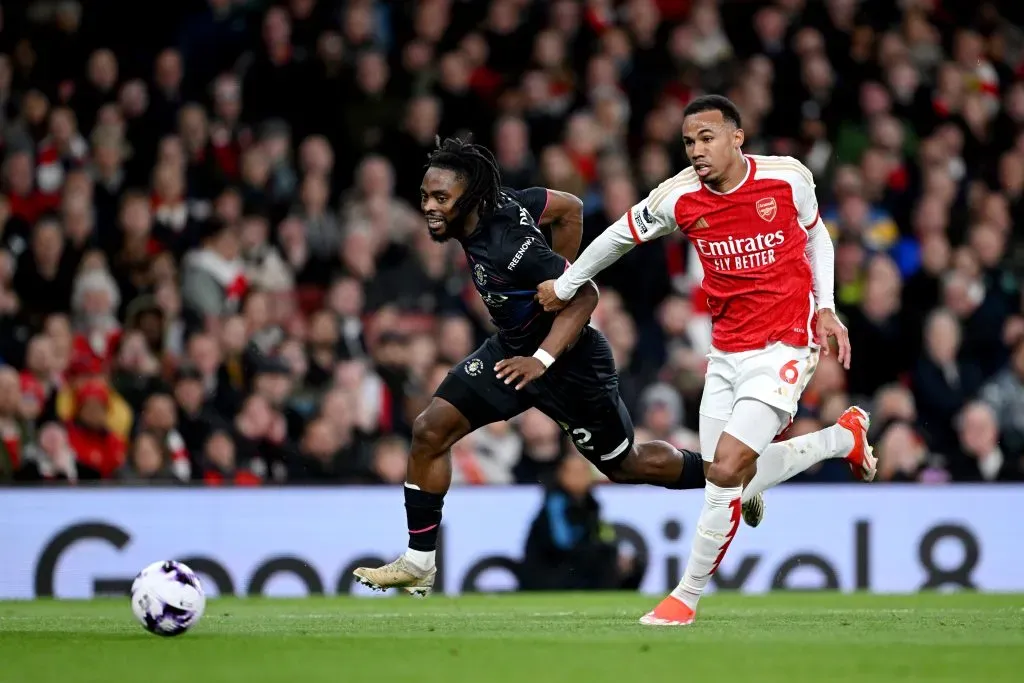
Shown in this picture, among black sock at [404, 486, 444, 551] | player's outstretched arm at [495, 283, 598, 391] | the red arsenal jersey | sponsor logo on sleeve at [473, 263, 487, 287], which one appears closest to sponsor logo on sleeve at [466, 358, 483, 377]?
player's outstretched arm at [495, 283, 598, 391]

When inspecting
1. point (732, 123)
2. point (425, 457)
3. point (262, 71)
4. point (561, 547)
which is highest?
point (262, 71)

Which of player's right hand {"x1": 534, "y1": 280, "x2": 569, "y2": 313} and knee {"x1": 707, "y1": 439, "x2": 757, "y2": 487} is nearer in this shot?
knee {"x1": 707, "y1": 439, "x2": 757, "y2": 487}

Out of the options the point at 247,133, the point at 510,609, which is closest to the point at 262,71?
the point at 247,133

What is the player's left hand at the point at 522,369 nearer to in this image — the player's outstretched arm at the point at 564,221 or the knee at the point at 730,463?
the player's outstretched arm at the point at 564,221

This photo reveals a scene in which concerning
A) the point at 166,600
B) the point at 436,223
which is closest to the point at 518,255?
the point at 436,223

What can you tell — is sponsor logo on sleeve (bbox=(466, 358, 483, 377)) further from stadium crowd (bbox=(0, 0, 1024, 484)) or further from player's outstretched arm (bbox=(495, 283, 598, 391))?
stadium crowd (bbox=(0, 0, 1024, 484))

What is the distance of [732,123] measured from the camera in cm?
796

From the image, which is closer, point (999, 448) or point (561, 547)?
point (561, 547)

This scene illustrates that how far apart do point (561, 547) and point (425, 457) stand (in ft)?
11.8

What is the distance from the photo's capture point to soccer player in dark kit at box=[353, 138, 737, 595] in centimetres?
842

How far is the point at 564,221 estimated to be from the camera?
892cm

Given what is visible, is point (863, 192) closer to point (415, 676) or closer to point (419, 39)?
point (419, 39)

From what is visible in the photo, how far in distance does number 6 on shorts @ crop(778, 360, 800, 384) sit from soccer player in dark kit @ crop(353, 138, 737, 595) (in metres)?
1.03

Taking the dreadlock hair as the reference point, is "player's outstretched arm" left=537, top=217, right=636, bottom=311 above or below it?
below
